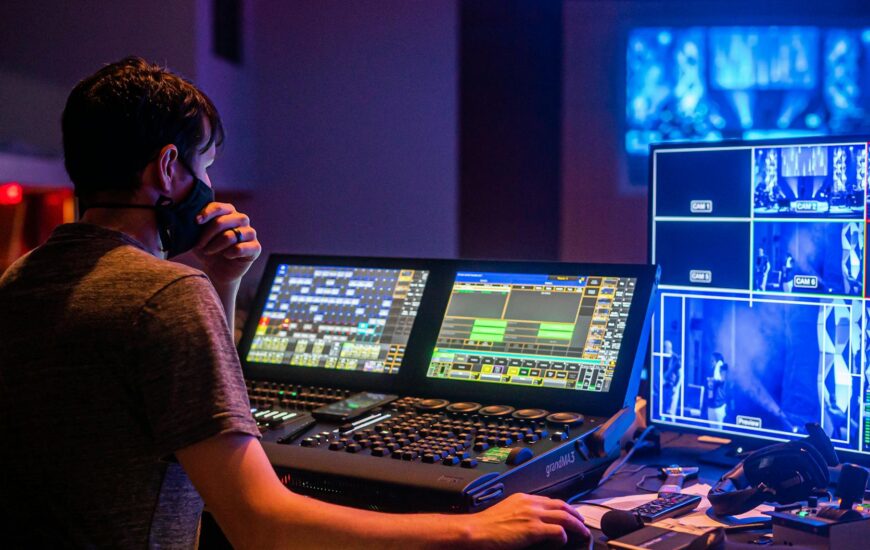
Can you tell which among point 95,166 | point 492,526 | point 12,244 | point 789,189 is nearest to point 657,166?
point 789,189

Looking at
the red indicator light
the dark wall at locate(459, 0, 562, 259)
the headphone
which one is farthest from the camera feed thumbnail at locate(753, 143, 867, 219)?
the red indicator light

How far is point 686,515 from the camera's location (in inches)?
48.4

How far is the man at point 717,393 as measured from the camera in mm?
1478

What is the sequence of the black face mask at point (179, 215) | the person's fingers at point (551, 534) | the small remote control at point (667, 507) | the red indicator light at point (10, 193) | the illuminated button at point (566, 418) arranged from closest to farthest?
the person's fingers at point (551, 534), the black face mask at point (179, 215), the small remote control at point (667, 507), the illuminated button at point (566, 418), the red indicator light at point (10, 193)

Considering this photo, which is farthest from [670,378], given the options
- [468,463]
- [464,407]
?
[468,463]

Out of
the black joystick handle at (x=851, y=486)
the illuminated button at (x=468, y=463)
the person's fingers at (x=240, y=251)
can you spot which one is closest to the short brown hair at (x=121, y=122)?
the person's fingers at (x=240, y=251)

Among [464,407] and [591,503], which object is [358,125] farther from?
[591,503]

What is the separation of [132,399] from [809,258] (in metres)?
1.09

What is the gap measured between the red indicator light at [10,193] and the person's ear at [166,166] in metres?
1.78

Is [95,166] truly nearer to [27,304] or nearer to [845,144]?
[27,304]

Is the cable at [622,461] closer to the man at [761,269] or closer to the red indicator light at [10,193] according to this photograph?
the man at [761,269]

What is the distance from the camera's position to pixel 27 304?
947 mm

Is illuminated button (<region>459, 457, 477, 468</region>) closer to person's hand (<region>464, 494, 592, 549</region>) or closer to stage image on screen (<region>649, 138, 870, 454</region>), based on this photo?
person's hand (<region>464, 494, 592, 549</region>)

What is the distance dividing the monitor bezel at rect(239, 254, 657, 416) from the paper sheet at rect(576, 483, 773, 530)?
146 mm
